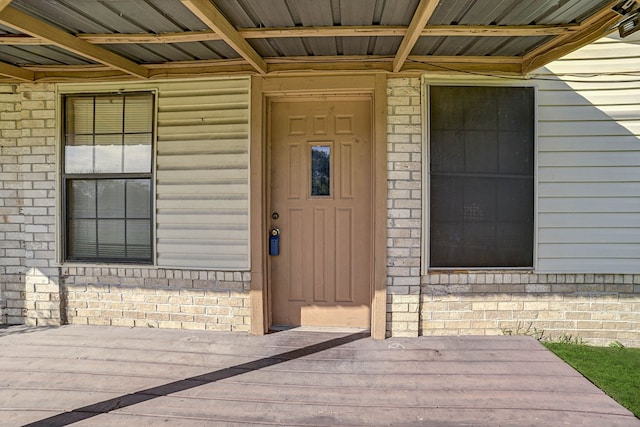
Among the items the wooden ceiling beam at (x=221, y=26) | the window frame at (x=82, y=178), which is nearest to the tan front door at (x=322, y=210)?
the wooden ceiling beam at (x=221, y=26)

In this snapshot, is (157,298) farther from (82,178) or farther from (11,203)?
(11,203)

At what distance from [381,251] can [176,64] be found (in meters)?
2.69

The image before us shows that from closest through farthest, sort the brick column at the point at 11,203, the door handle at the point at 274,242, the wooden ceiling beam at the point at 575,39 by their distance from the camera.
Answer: the wooden ceiling beam at the point at 575,39 < the door handle at the point at 274,242 < the brick column at the point at 11,203

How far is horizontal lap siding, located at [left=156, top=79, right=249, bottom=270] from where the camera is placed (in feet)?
12.1

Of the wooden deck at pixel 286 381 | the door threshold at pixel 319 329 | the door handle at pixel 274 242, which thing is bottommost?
the wooden deck at pixel 286 381

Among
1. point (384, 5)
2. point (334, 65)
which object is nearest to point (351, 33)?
point (384, 5)

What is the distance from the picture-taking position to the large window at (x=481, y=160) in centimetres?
355

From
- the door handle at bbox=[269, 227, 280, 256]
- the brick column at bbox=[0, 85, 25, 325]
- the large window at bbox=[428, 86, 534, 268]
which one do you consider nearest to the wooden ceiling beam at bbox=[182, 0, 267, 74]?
the door handle at bbox=[269, 227, 280, 256]

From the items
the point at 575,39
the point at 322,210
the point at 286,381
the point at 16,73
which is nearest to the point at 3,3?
the point at 16,73

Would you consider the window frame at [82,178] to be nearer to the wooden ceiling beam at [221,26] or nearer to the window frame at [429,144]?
the wooden ceiling beam at [221,26]

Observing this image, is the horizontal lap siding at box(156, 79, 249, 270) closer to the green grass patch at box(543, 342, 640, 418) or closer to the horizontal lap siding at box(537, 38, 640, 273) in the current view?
the horizontal lap siding at box(537, 38, 640, 273)

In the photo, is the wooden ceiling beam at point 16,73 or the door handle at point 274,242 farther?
the door handle at point 274,242

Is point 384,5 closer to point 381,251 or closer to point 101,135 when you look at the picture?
point 381,251

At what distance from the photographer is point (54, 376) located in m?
2.89
